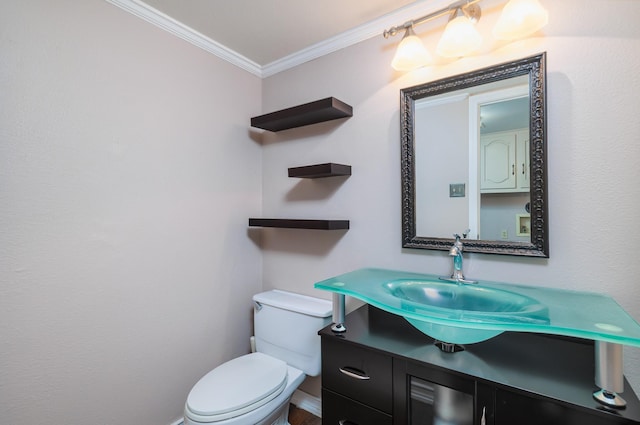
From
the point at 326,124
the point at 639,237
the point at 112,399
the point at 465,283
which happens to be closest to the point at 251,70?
the point at 326,124

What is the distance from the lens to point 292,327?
1567mm

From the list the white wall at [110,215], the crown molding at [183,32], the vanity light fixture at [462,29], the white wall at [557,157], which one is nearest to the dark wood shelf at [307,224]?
the white wall at [557,157]

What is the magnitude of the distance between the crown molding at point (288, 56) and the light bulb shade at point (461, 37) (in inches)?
8.1

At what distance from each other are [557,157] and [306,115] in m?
1.15

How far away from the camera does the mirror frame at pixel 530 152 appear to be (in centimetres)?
112

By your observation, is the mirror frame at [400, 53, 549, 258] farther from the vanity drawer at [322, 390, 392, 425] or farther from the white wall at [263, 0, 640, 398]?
the vanity drawer at [322, 390, 392, 425]

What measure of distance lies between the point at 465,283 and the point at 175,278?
142 cm

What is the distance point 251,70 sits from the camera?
6.47 ft

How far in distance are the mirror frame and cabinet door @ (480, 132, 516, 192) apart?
0.22 ft

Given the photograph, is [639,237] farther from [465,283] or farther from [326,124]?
[326,124]

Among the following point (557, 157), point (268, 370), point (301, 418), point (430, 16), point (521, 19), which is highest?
point (430, 16)

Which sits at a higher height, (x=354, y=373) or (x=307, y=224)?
(x=307, y=224)

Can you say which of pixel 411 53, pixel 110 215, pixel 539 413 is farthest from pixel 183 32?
pixel 539 413

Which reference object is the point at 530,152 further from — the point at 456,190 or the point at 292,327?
the point at 292,327
